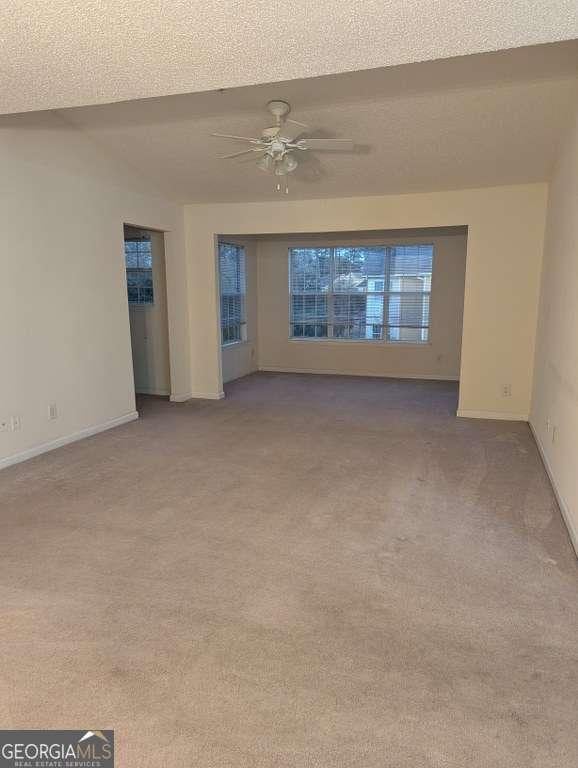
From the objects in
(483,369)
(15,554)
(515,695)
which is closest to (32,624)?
(15,554)

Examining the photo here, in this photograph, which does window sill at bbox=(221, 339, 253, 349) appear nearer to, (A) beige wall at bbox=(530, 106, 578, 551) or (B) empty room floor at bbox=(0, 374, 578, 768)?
(B) empty room floor at bbox=(0, 374, 578, 768)

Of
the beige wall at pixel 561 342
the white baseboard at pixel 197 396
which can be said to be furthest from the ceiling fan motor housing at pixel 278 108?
the white baseboard at pixel 197 396

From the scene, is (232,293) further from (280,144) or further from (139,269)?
(280,144)

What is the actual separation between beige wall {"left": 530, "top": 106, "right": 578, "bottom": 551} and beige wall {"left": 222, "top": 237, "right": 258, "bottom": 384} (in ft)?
14.9

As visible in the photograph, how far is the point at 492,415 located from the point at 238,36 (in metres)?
4.59

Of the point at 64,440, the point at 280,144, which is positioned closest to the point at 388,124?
the point at 280,144

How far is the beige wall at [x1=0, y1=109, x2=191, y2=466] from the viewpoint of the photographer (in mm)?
4035

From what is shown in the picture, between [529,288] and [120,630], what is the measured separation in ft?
16.0

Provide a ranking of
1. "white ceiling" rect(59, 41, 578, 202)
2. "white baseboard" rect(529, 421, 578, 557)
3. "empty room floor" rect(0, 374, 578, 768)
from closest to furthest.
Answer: "empty room floor" rect(0, 374, 578, 768) → "white baseboard" rect(529, 421, 578, 557) → "white ceiling" rect(59, 41, 578, 202)

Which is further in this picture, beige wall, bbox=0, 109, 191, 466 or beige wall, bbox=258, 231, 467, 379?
beige wall, bbox=258, 231, 467, 379

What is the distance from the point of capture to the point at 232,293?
7969mm

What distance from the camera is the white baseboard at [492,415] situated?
18.0 ft

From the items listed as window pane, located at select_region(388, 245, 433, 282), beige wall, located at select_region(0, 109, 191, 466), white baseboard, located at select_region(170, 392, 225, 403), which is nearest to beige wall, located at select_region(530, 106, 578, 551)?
window pane, located at select_region(388, 245, 433, 282)

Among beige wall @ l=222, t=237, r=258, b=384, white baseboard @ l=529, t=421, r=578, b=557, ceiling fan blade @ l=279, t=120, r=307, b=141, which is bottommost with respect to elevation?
white baseboard @ l=529, t=421, r=578, b=557
